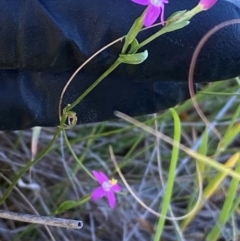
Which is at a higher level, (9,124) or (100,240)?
(9,124)

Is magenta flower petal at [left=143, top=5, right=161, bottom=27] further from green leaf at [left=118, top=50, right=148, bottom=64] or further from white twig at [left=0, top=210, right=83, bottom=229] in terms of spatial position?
white twig at [left=0, top=210, right=83, bottom=229]

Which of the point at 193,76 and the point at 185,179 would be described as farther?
the point at 185,179

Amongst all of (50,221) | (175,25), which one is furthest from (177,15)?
(50,221)

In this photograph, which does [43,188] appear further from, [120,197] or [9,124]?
[9,124]

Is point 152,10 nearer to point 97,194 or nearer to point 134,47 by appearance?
point 134,47

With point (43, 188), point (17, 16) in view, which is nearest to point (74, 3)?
point (17, 16)

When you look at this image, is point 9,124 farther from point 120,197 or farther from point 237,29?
point 120,197
